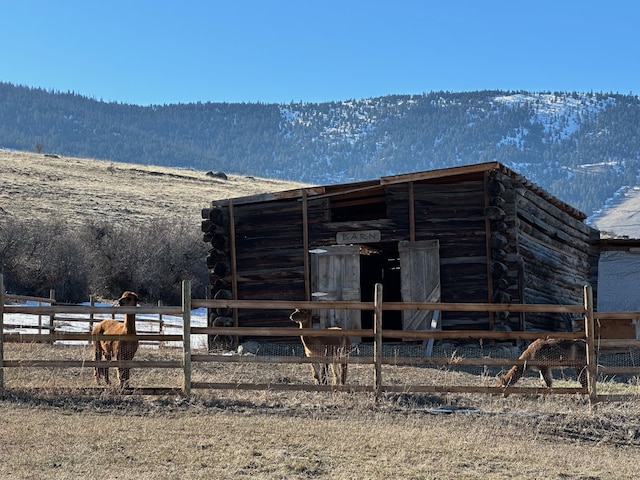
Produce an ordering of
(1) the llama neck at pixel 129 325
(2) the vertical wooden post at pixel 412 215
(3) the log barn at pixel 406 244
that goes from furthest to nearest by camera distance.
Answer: (2) the vertical wooden post at pixel 412 215, (3) the log barn at pixel 406 244, (1) the llama neck at pixel 129 325

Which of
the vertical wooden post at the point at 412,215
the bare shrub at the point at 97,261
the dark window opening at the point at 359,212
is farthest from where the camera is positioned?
the bare shrub at the point at 97,261

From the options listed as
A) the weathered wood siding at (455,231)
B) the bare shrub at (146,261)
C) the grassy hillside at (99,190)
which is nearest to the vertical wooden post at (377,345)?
the weathered wood siding at (455,231)

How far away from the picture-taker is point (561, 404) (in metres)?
12.4

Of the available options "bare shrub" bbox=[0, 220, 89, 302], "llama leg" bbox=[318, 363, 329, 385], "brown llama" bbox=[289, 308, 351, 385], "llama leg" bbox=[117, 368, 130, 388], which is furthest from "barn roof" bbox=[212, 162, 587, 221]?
"bare shrub" bbox=[0, 220, 89, 302]

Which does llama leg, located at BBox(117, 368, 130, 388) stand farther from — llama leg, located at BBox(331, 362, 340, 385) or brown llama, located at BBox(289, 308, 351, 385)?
llama leg, located at BBox(331, 362, 340, 385)

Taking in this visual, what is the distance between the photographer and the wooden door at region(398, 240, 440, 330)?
18578 mm

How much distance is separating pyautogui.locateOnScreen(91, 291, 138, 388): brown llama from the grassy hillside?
30.0 meters

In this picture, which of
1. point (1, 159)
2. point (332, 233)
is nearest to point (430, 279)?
point (332, 233)

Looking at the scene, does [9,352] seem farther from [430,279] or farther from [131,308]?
[430,279]

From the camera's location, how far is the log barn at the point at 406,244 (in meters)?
18.5

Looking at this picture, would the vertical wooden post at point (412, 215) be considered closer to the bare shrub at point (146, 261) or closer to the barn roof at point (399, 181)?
the barn roof at point (399, 181)

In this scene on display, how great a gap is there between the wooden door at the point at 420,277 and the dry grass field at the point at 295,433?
10.9ft

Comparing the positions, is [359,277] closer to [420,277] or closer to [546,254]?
[420,277]

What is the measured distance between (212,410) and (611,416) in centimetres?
497
